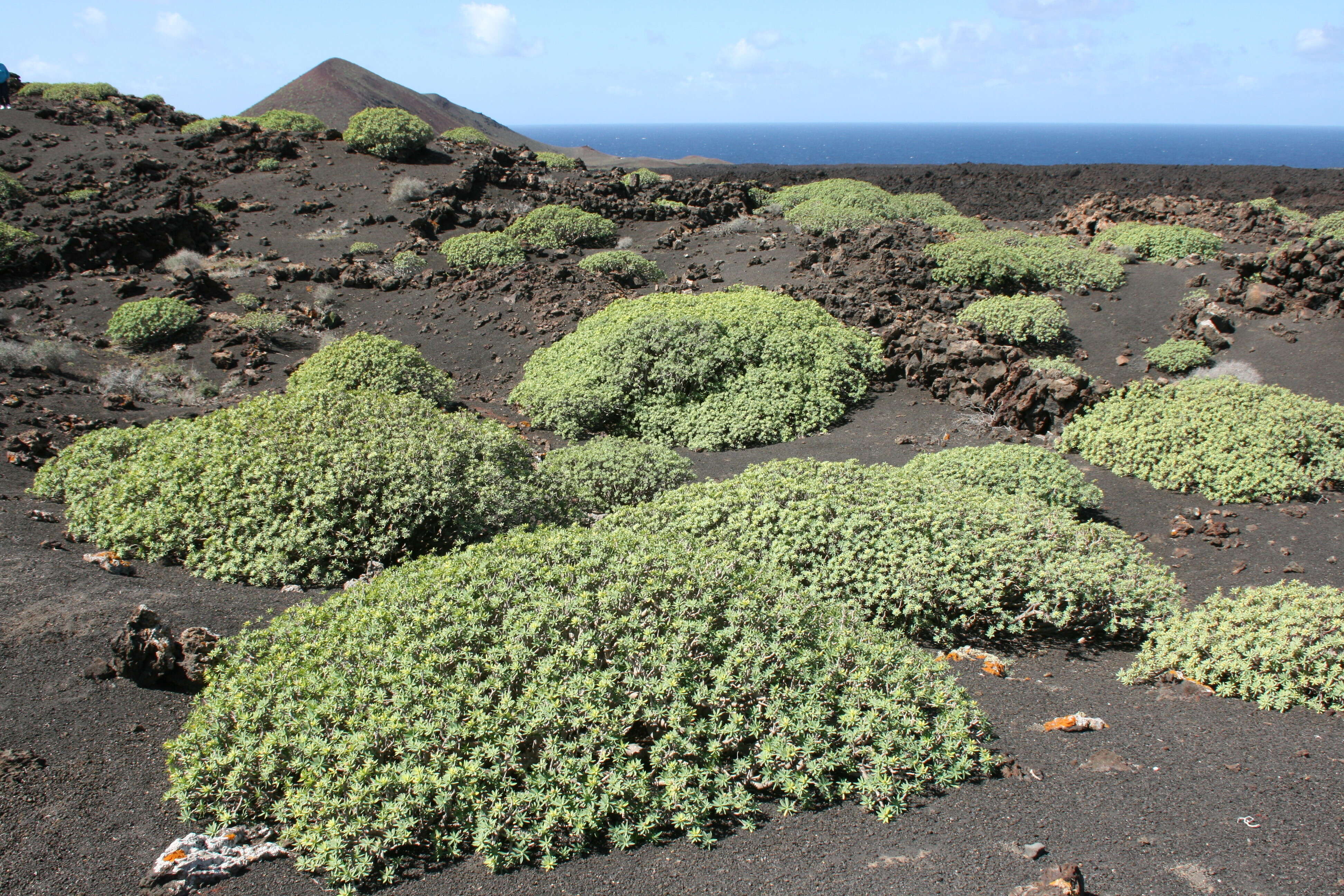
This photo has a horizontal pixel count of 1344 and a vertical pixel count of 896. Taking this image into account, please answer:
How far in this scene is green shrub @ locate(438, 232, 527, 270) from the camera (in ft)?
49.3

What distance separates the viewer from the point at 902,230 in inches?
582

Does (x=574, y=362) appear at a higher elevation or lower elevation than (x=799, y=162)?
lower

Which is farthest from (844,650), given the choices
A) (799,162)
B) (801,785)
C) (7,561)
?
(799,162)

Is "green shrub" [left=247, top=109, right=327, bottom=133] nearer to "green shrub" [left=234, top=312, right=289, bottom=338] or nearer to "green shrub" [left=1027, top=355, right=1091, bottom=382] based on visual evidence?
"green shrub" [left=234, top=312, right=289, bottom=338]

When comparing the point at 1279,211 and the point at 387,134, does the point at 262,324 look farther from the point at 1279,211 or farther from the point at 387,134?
the point at 1279,211

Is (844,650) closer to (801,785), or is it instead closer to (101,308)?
(801,785)

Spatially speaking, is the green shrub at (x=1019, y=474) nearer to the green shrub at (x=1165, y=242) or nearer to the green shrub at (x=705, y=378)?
the green shrub at (x=705, y=378)

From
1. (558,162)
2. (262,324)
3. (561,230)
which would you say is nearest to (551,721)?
(262,324)

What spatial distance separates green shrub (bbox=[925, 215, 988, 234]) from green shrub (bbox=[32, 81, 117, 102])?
2554 centimetres

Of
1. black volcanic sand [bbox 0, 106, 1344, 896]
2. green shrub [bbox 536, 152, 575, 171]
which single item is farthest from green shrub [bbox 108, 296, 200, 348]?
green shrub [bbox 536, 152, 575, 171]

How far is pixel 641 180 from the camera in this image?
21562mm

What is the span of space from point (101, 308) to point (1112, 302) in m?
15.9

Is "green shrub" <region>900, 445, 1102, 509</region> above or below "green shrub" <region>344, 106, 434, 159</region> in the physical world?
below

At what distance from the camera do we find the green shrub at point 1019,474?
6.53 meters
